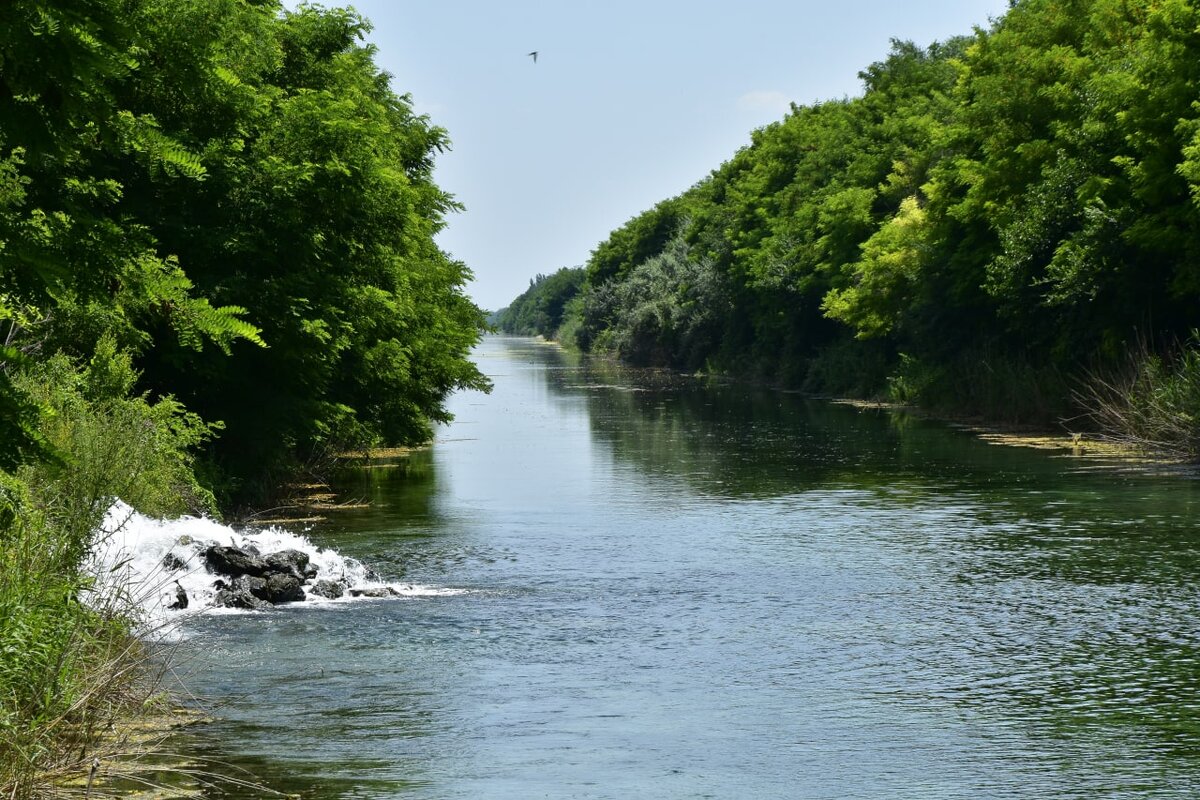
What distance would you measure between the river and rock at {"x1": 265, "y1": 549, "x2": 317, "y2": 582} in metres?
1.02

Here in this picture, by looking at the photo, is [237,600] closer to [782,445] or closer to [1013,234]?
[782,445]

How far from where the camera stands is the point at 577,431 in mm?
50219

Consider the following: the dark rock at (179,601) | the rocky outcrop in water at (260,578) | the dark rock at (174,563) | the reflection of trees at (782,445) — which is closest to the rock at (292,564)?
the rocky outcrop in water at (260,578)

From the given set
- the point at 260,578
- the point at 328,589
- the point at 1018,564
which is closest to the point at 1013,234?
the point at 1018,564

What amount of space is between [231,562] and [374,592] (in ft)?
5.99

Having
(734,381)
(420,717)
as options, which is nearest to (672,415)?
(734,381)

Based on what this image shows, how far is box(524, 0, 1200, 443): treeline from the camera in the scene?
38125 mm

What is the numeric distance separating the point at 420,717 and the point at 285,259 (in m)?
14.3

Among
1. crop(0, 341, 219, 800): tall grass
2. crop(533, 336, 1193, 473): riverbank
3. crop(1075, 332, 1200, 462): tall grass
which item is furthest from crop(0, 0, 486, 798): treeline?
crop(1075, 332, 1200, 462): tall grass

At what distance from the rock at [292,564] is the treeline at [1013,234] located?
843 inches

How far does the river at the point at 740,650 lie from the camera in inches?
477

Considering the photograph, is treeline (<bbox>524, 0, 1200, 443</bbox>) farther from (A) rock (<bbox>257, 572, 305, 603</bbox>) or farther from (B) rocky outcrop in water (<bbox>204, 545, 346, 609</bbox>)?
(A) rock (<bbox>257, 572, 305, 603</bbox>)

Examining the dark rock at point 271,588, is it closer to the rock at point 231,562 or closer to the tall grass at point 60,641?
the rock at point 231,562

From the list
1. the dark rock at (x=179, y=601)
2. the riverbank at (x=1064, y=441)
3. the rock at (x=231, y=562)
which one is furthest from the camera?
the riverbank at (x=1064, y=441)
